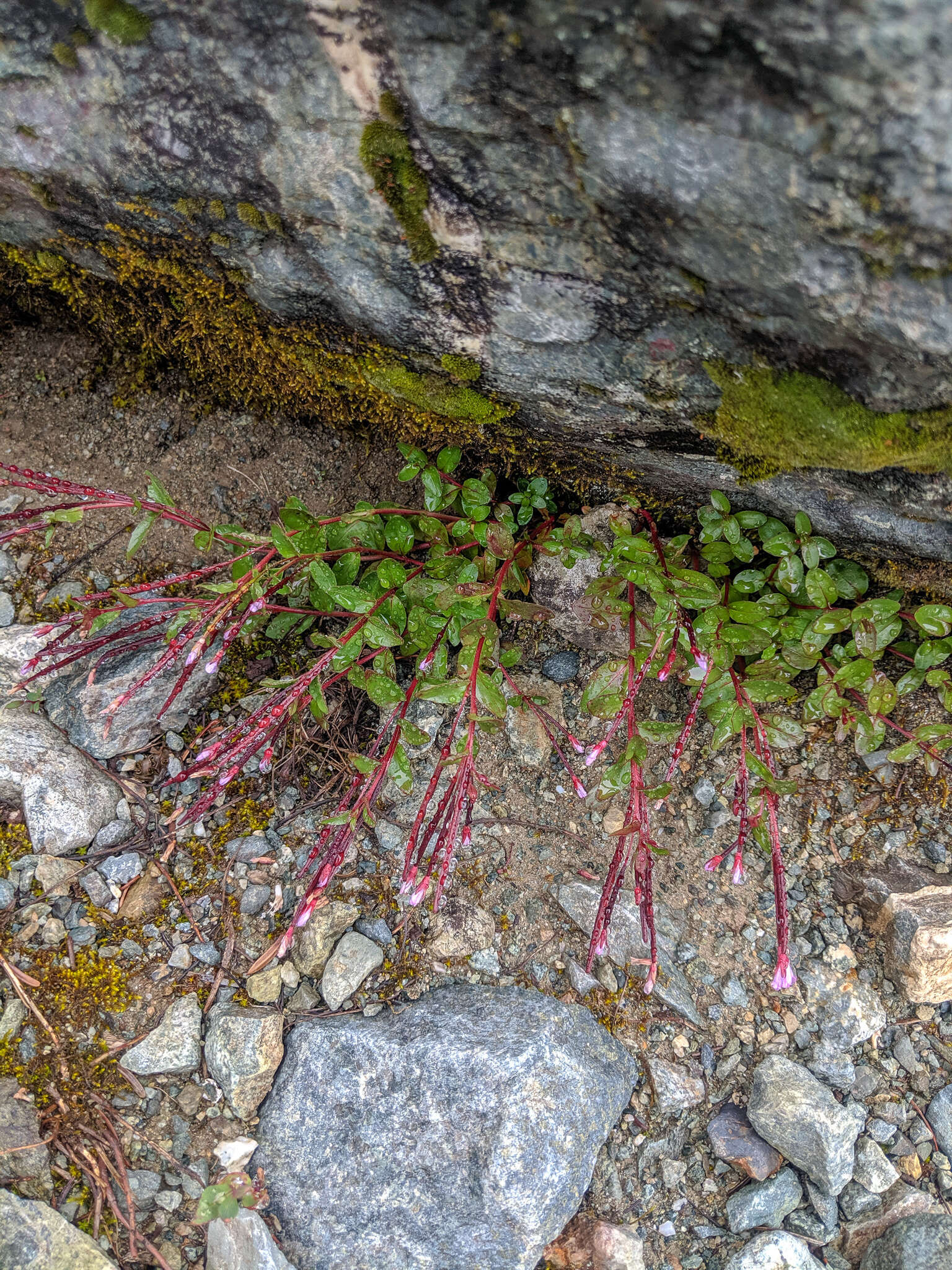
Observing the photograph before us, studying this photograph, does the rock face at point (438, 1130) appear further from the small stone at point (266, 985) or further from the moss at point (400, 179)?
the moss at point (400, 179)

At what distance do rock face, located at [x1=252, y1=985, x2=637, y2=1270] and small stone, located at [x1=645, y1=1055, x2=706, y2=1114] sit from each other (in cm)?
8

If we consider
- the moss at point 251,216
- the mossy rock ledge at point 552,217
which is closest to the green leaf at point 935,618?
the mossy rock ledge at point 552,217

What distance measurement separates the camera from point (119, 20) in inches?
80.7

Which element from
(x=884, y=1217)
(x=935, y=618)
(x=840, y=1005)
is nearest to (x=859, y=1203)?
(x=884, y=1217)

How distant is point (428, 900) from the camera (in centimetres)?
292

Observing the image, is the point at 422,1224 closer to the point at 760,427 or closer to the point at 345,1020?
the point at 345,1020

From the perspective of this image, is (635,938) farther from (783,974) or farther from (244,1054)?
(244,1054)

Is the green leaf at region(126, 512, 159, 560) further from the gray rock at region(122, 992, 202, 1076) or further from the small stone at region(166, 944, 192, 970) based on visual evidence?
the gray rock at region(122, 992, 202, 1076)

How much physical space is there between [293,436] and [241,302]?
82cm

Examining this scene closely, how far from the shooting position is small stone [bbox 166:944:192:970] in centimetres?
284

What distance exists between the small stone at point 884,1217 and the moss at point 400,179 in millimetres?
3492

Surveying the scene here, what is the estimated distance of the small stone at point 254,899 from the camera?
2.94 metres

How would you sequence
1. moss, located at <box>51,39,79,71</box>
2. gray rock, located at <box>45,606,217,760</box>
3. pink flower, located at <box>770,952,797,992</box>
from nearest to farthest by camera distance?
moss, located at <box>51,39,79,71</box> → pink flower, located at <box>770,952,797,992</box> → gray rock, located at <box>45,606,217,760</box>

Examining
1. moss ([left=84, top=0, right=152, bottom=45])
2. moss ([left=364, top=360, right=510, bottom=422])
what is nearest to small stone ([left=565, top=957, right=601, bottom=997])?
moss ([left=364, top=360, right=510, bottom=422])
